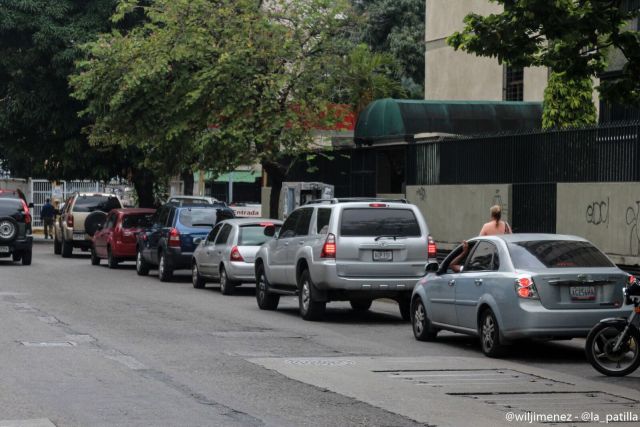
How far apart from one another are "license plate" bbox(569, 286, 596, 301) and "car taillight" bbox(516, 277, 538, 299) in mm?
444

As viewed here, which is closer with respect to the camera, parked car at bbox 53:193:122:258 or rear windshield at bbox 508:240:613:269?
rear windshield at bbox 508:240:613:269

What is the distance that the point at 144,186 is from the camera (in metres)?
46.9

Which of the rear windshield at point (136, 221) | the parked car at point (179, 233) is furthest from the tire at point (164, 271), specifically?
the rear windshield at point (136, 221)

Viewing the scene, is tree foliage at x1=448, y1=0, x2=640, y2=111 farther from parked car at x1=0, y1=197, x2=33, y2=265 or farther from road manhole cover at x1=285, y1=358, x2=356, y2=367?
parked car at x1=0, y1=197, x2=33, y2=265

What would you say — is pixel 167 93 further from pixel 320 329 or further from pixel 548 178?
pixel 320 329

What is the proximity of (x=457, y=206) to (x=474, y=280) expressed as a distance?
41.4 feet

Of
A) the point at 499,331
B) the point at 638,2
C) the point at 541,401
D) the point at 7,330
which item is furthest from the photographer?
the point at 638,2

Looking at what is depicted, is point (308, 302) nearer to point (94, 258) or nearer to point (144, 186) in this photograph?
point (94, 258)

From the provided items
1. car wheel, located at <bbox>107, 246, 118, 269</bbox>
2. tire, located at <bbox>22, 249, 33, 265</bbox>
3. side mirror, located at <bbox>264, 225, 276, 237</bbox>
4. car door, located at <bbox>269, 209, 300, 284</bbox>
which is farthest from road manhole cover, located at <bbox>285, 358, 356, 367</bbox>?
tire, located at <bbox>22, 249, 33, 265</bbox>

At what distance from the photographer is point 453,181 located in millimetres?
28625

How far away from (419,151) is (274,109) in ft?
17.1

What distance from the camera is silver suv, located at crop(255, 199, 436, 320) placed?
1973 centimetres

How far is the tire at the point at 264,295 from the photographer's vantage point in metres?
22.6

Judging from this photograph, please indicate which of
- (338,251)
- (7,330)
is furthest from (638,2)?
(7,330)
